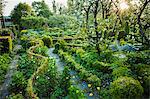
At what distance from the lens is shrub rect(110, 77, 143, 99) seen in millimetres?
7961

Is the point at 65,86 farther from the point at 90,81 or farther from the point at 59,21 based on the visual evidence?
the point at 59,21

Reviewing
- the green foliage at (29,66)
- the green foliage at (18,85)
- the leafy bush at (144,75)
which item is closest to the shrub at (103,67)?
the leafy bush at (144,75)

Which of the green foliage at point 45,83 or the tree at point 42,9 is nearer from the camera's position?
the green foliage at point 45,83

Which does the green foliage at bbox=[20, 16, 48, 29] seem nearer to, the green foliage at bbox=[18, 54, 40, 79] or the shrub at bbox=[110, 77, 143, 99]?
the green foliage at bbox=[18, 54, 40, 79]

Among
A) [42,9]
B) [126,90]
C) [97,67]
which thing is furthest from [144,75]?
[42,9]

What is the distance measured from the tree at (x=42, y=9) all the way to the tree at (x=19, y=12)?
4.91 meters

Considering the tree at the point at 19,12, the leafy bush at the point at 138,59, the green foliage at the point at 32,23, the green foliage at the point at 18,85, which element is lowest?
the green foliage at the point at 18,85

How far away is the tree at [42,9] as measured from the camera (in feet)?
191

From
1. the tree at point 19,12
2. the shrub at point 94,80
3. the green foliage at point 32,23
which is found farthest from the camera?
the tree at point 19,12

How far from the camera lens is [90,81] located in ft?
34.0

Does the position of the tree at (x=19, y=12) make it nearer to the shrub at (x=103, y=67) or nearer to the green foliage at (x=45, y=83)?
the shrub at (x=103, y=67)

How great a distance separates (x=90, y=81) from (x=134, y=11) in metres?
6.50

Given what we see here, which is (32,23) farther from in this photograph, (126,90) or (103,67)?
(126,90)

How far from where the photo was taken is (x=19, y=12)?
51625 mm
